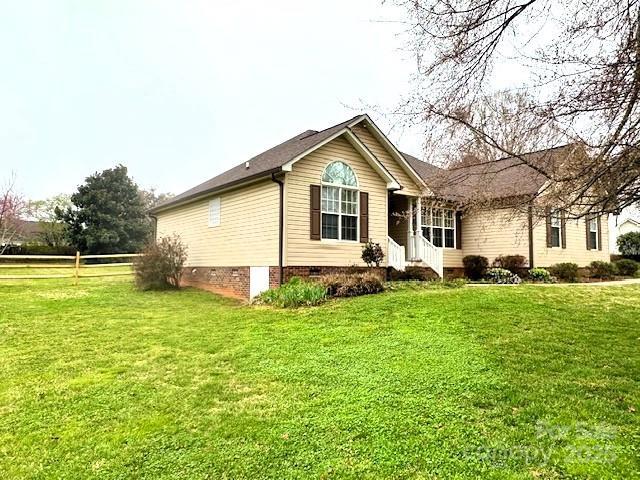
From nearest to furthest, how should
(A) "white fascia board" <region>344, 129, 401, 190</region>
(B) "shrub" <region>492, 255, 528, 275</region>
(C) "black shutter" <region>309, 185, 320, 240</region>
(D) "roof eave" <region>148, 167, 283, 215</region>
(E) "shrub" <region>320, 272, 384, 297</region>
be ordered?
(E) "shrub" <region>320, 272, 384, 297</region> < (D) "roof eave" <region>148, 167, 283, 215</region> < (C) "black shutter" <region>309, 185, 320, 240</region> < (A) "white fascia board" <region>344, 129, 401, 190</region> < (B) "shrub" <region>492, 255, 528, 275</region>

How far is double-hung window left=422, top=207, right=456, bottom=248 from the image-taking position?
17.5 metres

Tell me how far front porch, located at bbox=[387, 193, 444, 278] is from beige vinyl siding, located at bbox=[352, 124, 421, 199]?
0.38m

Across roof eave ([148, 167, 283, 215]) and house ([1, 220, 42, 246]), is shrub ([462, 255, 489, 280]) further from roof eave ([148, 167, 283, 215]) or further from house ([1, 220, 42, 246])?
house ([1, 220, 42, 246])

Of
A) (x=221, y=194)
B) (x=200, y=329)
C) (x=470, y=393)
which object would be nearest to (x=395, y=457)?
(x=470, y=393)

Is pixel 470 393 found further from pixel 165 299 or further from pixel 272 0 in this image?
pixel 165 299

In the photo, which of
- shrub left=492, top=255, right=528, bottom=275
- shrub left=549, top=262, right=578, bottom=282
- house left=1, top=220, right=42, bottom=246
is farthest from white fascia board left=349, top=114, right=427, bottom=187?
house left=1, top=220, right=42, bottom=246

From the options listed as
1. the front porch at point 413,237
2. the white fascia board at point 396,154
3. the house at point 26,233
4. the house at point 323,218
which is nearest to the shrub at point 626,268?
the house at point 323,218

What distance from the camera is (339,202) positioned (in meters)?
13.2

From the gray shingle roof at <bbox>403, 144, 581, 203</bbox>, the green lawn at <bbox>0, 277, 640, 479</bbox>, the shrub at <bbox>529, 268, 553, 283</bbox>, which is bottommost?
the green lawn at <bbox>0, 277, 640, 479</bbox>

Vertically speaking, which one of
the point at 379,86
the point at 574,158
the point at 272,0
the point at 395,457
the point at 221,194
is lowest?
the point at 395,457

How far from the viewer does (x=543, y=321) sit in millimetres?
7648

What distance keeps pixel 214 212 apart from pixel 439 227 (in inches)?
357

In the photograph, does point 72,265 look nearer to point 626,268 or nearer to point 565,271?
point 565,271

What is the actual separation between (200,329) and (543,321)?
6.33 meters
